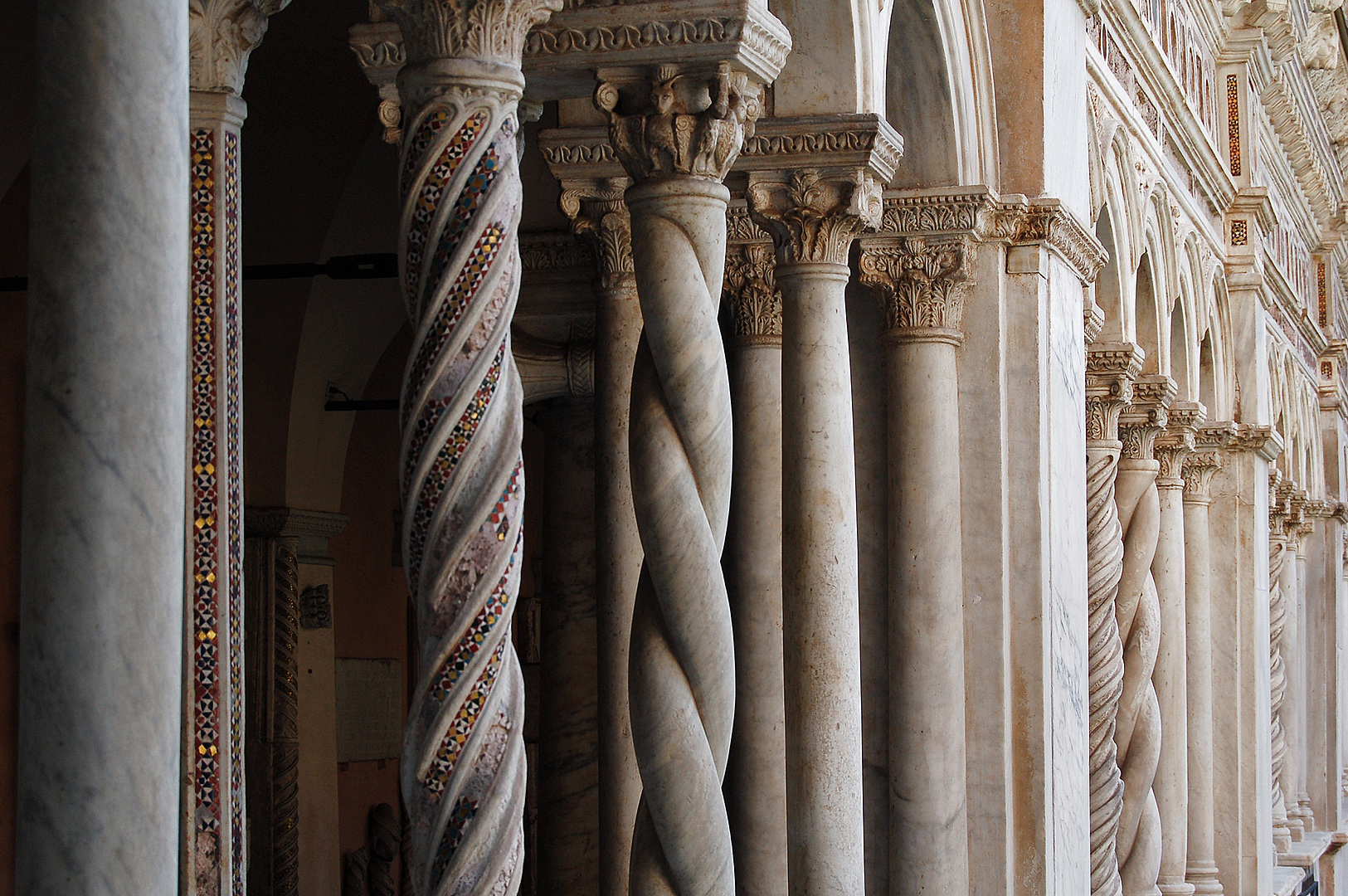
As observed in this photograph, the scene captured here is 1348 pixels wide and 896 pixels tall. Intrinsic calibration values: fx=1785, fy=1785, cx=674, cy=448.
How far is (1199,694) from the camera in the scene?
47.6 ft

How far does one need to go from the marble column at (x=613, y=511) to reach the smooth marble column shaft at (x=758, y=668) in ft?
1.53

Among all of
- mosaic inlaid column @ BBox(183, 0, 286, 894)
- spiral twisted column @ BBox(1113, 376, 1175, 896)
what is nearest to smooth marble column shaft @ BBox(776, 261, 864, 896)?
mosaic inlaid column @ BBox(183, 0, 286, 894)

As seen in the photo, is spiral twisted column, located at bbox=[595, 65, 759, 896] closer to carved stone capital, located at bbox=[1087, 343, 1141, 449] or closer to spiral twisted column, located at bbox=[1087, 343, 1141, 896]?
spiral twisted column, located at bbox=[1087, 343, 1141, 896]

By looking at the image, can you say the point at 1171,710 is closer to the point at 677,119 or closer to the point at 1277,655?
the point at 1277,655

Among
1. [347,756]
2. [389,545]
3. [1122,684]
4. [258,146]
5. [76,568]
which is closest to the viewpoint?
[76,568]

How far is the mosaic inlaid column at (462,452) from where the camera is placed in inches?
153

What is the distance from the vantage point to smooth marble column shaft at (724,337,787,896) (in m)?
7.42

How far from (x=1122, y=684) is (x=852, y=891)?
558cm

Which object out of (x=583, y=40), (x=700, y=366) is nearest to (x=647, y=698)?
(x=700, y=366)

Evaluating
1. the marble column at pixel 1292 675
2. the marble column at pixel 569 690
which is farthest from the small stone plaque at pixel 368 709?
the marble column at pixel 1292 675

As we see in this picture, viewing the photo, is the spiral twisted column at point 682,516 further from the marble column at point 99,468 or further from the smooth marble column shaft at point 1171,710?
the smooth marble column shaft at point 1171,710

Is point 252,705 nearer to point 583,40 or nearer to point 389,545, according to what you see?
point 389,545

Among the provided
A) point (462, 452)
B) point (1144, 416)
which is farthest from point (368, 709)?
point (462, 452)

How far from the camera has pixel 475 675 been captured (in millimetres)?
3893
